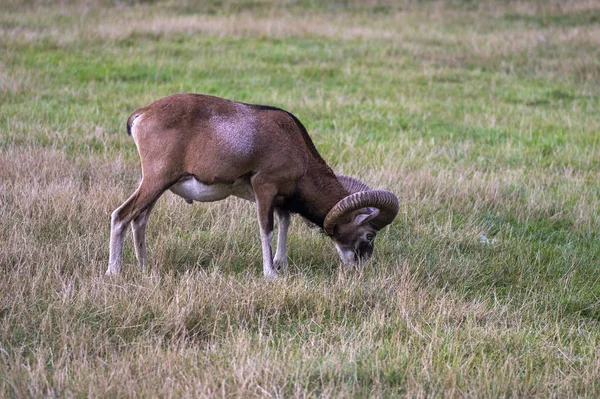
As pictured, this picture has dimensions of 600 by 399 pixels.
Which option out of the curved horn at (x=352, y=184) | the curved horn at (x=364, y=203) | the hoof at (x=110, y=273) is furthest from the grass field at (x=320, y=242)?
the curved horn at (x=352, y=184)

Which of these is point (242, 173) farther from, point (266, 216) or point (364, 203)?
point (364, 203)

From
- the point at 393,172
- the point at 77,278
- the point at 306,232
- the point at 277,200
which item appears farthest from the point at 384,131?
the point at 77,278

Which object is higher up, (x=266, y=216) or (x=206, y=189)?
(x=206, y=189)

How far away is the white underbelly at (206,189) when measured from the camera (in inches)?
268

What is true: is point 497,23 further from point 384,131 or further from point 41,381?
point 41,381

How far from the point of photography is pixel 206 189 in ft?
22.4

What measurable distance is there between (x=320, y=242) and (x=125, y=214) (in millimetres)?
2039

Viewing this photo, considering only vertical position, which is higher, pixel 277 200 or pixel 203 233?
pixel 277 200

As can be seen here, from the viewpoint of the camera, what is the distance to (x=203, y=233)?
7785mm

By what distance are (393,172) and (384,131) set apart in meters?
2.73

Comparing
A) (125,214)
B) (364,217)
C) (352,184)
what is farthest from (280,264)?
(125,214)

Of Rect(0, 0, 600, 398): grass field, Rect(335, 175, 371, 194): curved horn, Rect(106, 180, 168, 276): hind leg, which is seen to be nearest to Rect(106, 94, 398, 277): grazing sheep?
Rect(106, 180, 168, 276): hind leg

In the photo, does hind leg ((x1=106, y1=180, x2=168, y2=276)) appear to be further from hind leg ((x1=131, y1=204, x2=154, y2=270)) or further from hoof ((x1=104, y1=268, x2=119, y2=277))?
hind leg ((x1=131, y1=204, x2=154, y2=270))

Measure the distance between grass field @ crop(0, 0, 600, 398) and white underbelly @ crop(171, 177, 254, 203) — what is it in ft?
2.07
